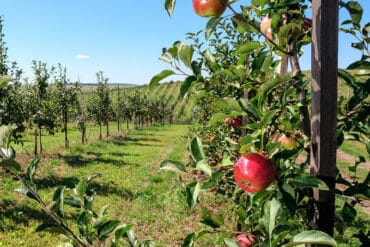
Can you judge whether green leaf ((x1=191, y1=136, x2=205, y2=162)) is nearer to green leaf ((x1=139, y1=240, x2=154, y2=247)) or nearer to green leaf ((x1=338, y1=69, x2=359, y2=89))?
green leaf ((x1=139, y1=240, x2=154, y2=247))

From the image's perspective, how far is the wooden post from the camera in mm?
993

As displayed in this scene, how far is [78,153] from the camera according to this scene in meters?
16.6

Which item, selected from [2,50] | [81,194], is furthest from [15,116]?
[81,194]

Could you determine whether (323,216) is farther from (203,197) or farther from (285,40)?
(203,197)

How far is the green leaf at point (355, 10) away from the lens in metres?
1.22

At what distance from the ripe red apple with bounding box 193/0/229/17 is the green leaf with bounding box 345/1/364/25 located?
1.42 ft

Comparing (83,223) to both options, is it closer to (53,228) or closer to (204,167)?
(53,228)

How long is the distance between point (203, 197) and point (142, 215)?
1767 millimetres

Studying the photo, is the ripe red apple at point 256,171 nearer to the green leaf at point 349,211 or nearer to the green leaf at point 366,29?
the green leaf at point 349,211

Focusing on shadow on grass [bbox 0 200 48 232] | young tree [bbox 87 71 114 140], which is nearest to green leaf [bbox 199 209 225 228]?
shadow on grass [bbox 0 200 48 232]

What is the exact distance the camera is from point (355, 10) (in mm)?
1242

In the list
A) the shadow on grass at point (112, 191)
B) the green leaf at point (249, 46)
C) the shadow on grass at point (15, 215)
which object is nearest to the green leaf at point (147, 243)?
the green leaf at point (249, 46)

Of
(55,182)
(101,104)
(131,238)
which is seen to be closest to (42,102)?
(55,182)

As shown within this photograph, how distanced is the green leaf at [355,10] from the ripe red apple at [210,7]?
431 millimetres
